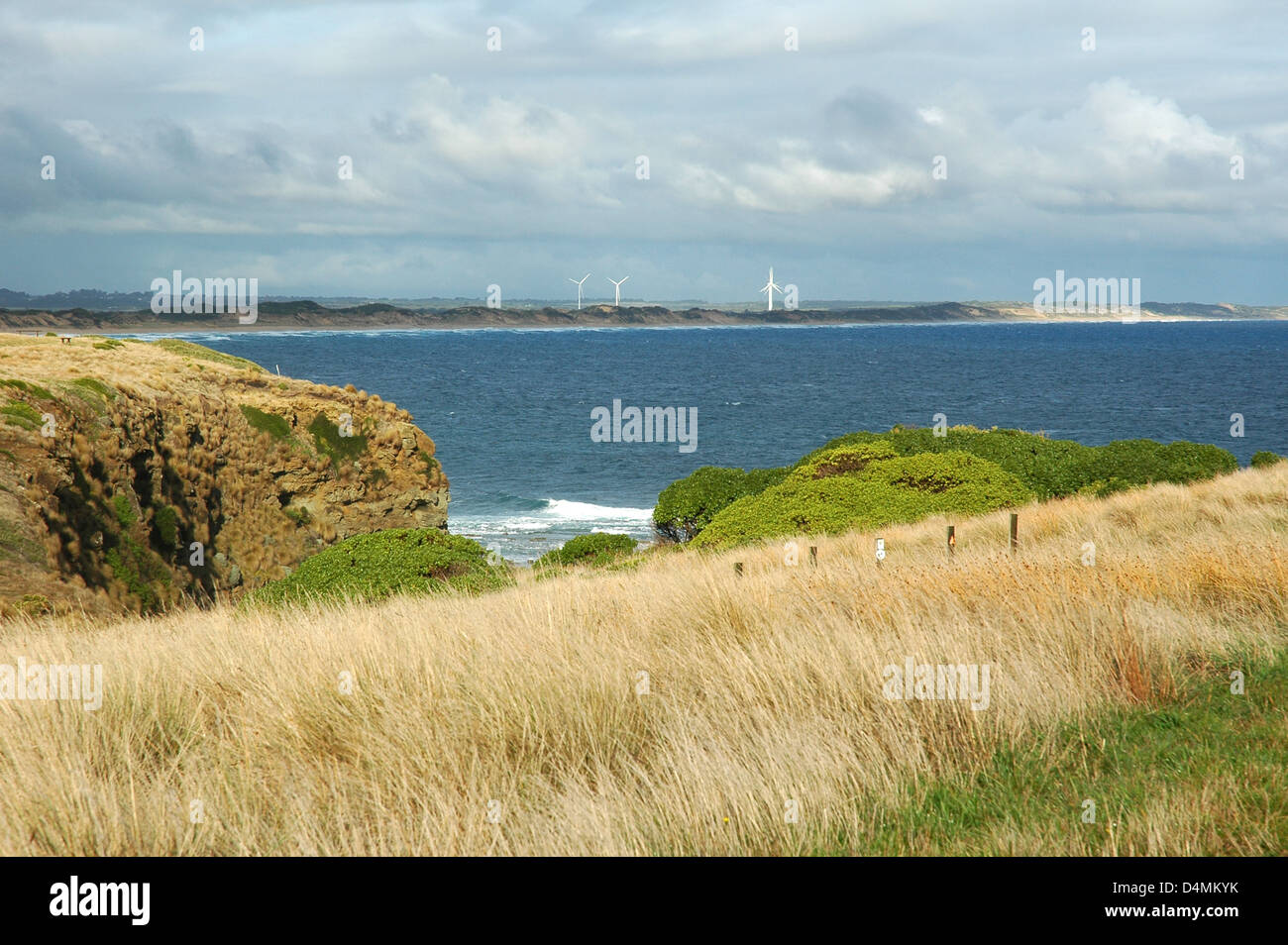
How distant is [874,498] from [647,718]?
1529cm

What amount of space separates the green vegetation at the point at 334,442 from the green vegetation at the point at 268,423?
30.9 inches

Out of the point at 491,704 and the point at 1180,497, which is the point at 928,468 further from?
the point at 491,704

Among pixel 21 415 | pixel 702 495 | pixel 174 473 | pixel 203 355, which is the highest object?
pixel 203 355

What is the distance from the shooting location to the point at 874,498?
19984mm

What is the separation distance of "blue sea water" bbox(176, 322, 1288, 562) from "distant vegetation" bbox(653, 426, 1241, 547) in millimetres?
11789

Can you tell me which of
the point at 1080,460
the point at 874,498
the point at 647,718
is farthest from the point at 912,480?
the point at 647,718

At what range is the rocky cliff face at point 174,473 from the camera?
639 inches

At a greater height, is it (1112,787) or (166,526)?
(1112,787)

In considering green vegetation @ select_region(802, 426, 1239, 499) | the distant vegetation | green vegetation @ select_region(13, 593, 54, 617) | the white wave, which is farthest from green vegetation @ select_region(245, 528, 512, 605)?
the white wave

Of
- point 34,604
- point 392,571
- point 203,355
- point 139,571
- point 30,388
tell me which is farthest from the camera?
point 203,355

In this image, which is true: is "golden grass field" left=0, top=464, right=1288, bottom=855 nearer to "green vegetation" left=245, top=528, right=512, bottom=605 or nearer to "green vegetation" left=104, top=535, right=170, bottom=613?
"green vegetation" left=245, top=528, right=512, bottom=605

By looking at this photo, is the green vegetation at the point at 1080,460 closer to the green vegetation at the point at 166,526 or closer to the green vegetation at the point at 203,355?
the green vegetation at the point at 166,526

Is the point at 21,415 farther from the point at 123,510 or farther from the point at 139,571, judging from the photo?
the point at 139,571

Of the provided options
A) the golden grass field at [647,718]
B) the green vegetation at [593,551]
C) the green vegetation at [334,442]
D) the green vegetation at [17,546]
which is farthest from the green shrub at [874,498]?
the green vegetation at [334,442]
